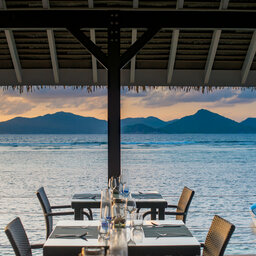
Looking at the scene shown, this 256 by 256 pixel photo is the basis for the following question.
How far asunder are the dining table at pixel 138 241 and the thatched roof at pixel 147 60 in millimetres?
3098

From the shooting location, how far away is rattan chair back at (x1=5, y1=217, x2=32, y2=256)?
2479 millimetres

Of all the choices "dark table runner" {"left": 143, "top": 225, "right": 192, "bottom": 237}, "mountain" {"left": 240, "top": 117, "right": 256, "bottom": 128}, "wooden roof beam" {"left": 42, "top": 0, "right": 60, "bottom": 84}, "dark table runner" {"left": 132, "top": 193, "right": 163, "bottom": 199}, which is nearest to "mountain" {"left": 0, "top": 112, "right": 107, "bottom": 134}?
"mountain" {"left": 240, "top": 117, "right": 256, "bottom": 128}

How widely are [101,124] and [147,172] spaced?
1807 cm

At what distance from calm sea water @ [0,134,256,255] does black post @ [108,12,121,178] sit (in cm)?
161

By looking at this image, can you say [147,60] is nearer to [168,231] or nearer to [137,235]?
[168,231]

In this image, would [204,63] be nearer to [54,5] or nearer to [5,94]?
[54,5]

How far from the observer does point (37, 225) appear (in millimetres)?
6758

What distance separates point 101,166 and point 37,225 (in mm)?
15657

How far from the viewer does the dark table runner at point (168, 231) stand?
8.77 ft

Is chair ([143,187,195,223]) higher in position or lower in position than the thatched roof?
lower

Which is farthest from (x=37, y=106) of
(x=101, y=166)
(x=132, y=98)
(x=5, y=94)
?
(x=101, y=166)

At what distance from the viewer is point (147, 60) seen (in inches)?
221

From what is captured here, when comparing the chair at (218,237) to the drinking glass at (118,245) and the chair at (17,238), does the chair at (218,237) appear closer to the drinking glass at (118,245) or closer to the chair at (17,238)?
the drinking glass at (118,245)

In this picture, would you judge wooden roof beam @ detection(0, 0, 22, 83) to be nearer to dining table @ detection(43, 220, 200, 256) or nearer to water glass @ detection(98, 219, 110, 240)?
dining table @ detection(43, 220, 200, 256)
